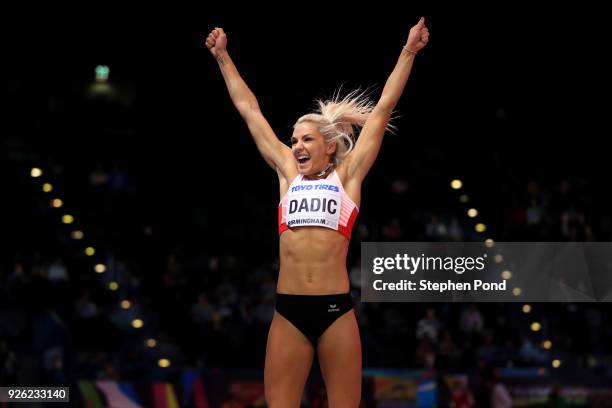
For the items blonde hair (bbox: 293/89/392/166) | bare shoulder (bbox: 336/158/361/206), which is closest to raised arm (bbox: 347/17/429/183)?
Result: bare shoulder (bbox: 336/158/361/206)

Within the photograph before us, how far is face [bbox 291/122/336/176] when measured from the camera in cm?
635

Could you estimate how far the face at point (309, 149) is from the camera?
6.35m

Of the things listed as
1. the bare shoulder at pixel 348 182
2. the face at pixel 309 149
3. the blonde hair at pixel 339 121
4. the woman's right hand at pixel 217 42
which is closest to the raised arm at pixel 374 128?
the bare shoulder at pixel 348 182

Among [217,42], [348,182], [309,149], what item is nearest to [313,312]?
[348,182]

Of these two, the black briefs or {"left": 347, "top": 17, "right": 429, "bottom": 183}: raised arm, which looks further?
{"left": 347, "top": 17, "right": 429, "bottom": 183}: raised arm

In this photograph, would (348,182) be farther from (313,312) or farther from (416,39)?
(416,39)

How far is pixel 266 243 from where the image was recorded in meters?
15.0

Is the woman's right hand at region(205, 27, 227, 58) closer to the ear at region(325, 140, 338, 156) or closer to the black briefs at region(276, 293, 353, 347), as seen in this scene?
the ear at region(325, 140, 338, 156)

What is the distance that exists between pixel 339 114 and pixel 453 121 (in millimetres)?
9859

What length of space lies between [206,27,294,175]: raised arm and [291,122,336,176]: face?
0.22 metres

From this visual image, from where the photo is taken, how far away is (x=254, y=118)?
6723 mm

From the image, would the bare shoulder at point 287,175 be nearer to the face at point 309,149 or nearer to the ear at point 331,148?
the face at point 309,149

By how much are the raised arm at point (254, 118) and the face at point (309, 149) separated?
22cm

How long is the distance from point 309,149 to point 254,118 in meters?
0.58
